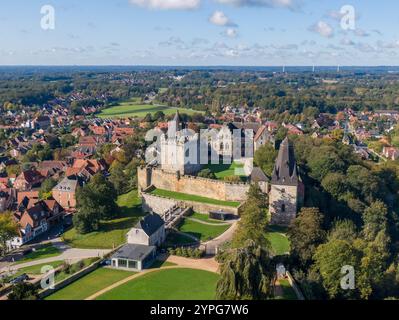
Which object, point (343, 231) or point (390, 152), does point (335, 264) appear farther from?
point (390, 152)

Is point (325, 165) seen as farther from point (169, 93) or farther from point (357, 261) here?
point (169, 93)

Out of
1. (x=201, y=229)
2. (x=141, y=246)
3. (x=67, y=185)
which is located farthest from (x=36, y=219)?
(x=201, y=229)

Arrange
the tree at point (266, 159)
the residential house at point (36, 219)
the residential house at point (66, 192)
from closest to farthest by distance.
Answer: the residential house at point (36, 219), the tree at point (266, 159), the residential house at point (66, 192)

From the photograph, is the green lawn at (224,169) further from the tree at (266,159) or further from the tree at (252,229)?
the tree at (252,229)

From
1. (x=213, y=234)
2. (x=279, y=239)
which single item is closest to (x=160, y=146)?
(x=213, y=234)

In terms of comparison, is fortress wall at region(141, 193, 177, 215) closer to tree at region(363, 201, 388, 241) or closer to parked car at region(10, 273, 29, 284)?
parked car at region(10, 273, 29, 284)

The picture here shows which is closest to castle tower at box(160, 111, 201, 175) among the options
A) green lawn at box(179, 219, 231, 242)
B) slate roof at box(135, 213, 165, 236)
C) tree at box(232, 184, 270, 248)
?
green lawn at box(179, 219, 231, 242)

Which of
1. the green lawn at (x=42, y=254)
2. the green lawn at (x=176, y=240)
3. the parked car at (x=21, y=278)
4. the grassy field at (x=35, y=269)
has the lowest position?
the green lawn at (x=42, y=254)

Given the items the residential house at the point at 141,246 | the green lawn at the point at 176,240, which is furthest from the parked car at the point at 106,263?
the green lawn at the point at 176,240
